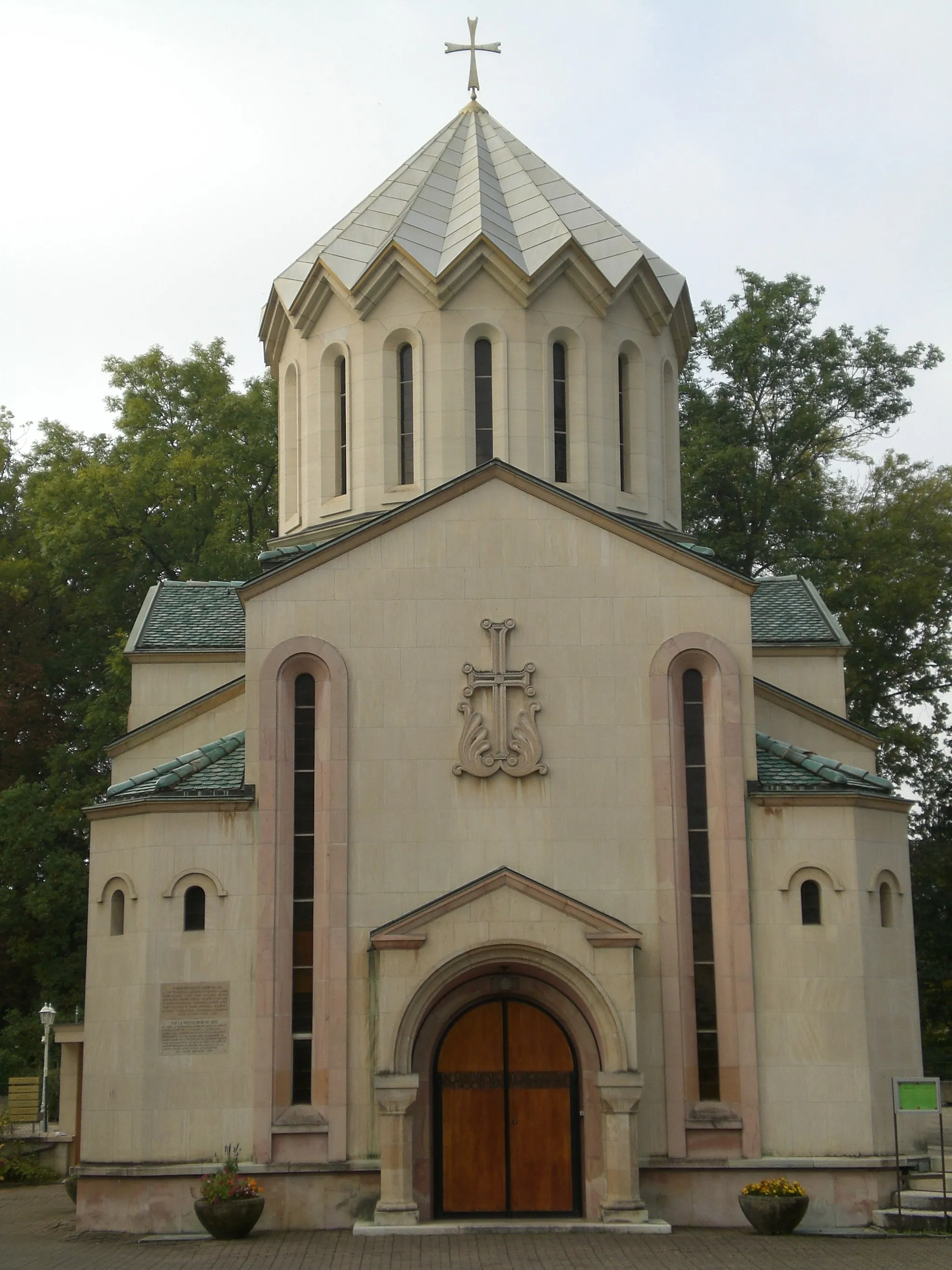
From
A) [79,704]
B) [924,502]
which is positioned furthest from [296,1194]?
[924,502]

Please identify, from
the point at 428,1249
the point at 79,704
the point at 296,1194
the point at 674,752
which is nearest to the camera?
the point at 428,1249

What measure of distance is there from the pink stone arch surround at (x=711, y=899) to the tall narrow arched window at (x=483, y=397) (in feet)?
16.4

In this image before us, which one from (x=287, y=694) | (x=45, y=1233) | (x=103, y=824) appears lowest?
(x=45, y=1233)

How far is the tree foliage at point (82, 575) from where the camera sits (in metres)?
35.9

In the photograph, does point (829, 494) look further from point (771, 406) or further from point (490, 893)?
point (490, 893)

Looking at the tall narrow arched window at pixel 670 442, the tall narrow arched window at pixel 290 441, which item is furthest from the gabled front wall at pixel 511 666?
the tall narrow arched window at pixel 290 441

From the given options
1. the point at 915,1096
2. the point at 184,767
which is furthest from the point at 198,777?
the point at 915,1096

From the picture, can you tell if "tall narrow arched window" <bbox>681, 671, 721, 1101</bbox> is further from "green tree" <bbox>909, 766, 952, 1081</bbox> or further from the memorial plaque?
"green tree" <bbox>909, 766, 952, 1081</bbox>

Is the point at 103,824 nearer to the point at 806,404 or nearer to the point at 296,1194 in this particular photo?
the point at 296,1194

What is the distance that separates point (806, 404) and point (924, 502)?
383cm

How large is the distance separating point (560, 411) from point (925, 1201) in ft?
39.3

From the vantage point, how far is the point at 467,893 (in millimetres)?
18656

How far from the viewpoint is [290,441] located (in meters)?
25.7

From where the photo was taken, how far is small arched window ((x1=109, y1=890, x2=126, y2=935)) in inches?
778
